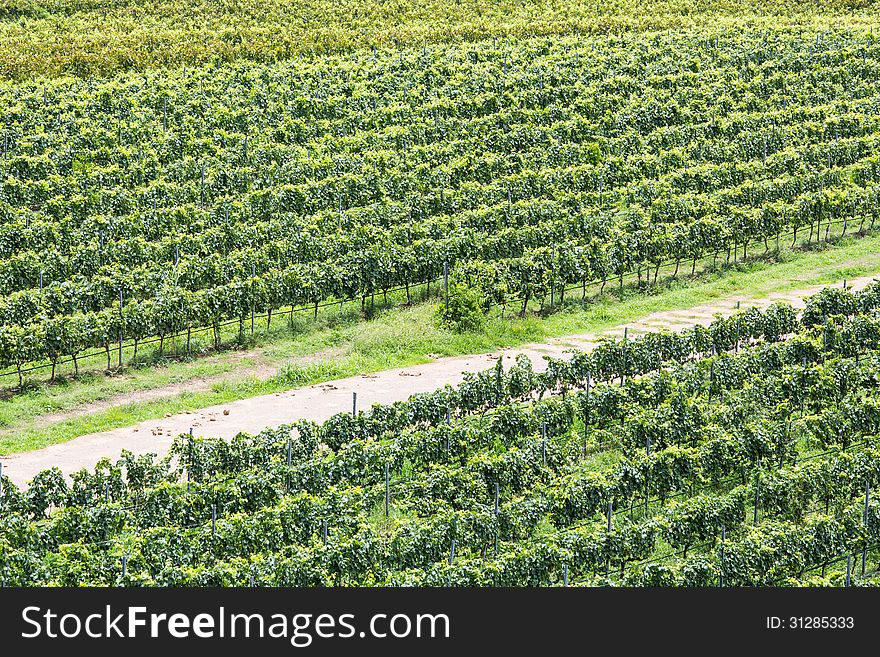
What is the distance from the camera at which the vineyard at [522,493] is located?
26.0 metres

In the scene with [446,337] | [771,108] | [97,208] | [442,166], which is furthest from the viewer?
[771,108]

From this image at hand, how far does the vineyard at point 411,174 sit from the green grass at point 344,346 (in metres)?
0.92

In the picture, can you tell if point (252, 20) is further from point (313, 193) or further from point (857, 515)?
point (857, 515)

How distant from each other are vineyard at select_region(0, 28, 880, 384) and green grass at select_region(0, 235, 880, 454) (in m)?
0.92

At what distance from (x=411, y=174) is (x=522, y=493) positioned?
2190 cm

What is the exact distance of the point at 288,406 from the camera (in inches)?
1417

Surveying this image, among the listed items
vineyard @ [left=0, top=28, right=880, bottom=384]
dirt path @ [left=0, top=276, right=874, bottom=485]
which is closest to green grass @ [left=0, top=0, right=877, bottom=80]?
vineyard @ [left=0, top=28, right=880, bottom=384]

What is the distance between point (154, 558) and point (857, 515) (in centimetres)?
1338

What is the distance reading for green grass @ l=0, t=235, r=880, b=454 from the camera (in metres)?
35.5

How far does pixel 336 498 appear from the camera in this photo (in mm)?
28469

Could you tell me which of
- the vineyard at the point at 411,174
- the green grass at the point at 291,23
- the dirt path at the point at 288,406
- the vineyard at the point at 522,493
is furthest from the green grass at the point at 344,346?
the green grass at the point at 291,23

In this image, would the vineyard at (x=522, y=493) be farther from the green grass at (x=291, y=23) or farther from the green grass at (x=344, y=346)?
the green grass at (x=291, y=23)

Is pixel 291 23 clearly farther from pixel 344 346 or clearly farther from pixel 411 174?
pixel 344 346

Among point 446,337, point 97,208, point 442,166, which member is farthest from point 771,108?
point 97,208
